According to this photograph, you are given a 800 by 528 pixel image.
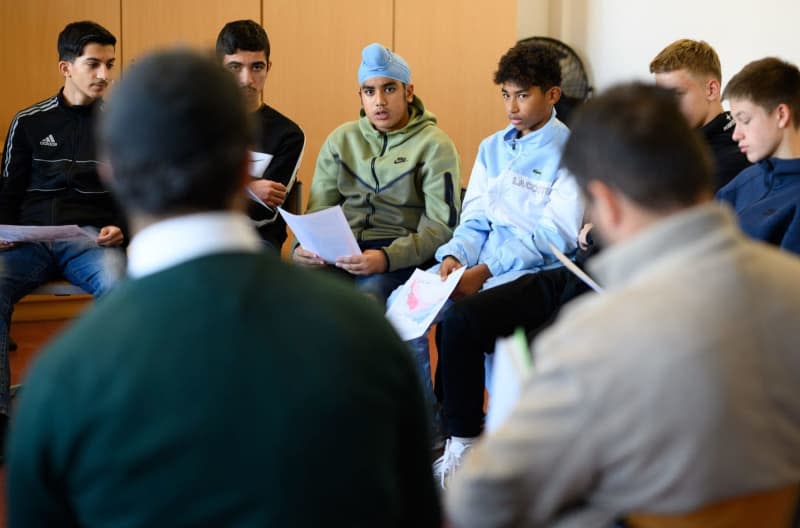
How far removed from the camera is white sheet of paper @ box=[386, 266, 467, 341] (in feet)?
7.88

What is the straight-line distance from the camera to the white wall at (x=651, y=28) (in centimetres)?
425

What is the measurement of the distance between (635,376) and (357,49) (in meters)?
4.30

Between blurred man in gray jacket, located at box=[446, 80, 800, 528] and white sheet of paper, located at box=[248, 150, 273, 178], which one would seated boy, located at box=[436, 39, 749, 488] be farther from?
blurred man in gray jacket, located at box=[446, 80, 800, 528]

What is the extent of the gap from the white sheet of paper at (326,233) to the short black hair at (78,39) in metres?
1.02

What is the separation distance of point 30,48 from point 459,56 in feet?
7.64

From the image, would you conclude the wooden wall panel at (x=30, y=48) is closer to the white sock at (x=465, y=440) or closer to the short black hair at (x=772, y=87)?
the white sock at (x=465, y=440)

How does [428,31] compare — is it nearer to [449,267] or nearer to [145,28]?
[145,28]

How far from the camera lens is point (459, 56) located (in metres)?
5.27

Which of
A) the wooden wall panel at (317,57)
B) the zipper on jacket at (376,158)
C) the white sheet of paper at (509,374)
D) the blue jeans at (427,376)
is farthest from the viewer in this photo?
the wooden wall panel at (317,57)

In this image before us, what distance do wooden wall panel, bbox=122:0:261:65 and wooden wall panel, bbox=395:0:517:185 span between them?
0.93 meters

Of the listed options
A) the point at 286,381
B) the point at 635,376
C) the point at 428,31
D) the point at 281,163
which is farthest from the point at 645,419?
the point at 428,31

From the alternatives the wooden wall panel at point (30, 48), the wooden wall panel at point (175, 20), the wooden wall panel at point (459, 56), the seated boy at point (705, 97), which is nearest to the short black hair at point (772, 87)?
the seated boy at point (705, 97)

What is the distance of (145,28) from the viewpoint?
Result: 4.53 meters

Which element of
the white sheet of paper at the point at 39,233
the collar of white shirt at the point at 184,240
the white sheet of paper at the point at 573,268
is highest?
the collar of white shirt at the point at 184,240
